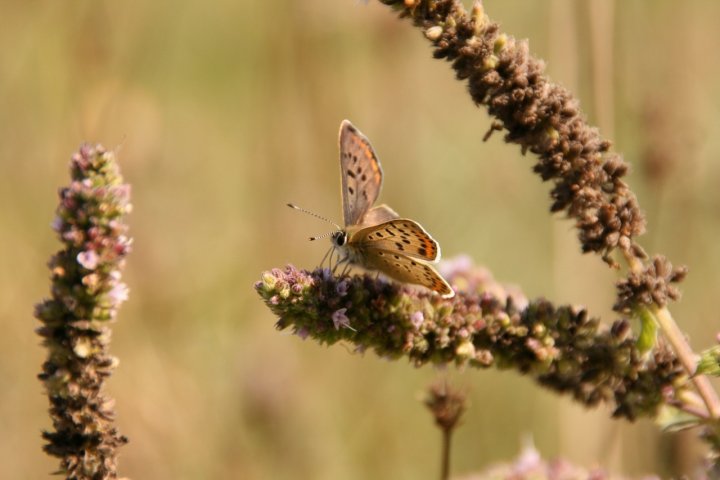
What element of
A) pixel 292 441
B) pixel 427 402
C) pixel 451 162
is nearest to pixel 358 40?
pixel 451 162

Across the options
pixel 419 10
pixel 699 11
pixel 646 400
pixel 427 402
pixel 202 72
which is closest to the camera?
pixel 419 10

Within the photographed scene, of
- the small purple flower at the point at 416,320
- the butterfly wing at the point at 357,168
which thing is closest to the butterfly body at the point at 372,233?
the butterfly wing at the point at 357,168

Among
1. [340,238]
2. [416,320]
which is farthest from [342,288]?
[340,238]

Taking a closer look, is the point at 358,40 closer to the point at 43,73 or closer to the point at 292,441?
the point at 43,73

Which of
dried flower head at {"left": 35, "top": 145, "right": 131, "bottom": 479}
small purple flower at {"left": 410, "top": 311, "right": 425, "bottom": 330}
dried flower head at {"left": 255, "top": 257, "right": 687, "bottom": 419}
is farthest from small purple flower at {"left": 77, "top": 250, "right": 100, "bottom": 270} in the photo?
small purple flower at {"left": 410, "top": 311, "right": 425, "bottom": 330}

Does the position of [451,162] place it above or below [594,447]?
above

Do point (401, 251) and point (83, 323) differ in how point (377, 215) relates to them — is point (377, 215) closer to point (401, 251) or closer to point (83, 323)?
point (401, 251)
